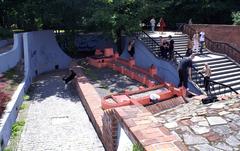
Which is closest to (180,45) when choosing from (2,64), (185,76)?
(185,76)

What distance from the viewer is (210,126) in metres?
6.12

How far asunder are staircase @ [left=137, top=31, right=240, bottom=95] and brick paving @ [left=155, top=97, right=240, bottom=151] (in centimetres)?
888

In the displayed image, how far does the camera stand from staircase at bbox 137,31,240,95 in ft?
53.3

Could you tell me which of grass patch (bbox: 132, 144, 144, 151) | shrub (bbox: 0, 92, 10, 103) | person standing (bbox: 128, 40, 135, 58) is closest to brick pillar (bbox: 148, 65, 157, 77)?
person standing (bbox: 128, 40, 135, 58)

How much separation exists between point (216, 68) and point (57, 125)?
9704 millimetres

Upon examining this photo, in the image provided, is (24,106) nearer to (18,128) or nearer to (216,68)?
(18,128)

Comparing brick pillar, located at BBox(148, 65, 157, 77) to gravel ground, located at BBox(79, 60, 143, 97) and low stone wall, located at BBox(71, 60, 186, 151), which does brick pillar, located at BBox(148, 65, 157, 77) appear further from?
low stone wall, located at BBox(71, 60, 186, 151)

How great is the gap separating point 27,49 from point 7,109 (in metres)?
8.66

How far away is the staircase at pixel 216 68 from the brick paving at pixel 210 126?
8.88 meters

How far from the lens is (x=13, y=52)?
18312 mm

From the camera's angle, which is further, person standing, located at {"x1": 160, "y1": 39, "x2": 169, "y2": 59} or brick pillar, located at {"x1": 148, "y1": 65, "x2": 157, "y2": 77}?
person standing, located at {"x1": 160, "y1": 39, "x2": 169, "y2": 59}

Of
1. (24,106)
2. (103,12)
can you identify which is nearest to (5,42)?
(103,12)

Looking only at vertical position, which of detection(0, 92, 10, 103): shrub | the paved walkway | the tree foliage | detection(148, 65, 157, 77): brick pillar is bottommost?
the paved walkway

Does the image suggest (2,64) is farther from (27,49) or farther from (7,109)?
(7,109)
